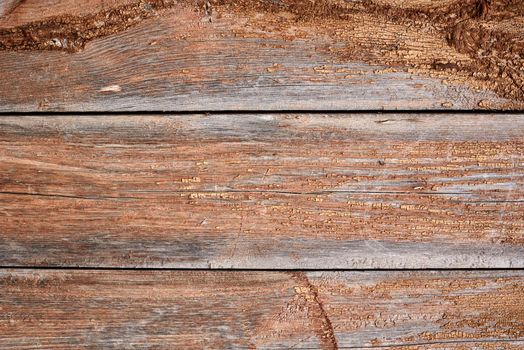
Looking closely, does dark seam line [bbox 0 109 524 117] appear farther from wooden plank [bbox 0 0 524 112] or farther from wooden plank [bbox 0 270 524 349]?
wooden plank [bbox 0 270 524 349]

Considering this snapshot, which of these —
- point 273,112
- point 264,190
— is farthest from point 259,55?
point 264,190

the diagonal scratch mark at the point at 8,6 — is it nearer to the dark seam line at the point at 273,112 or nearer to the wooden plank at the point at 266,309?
the dark seam line at the point at 273,112

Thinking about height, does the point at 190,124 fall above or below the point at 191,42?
below

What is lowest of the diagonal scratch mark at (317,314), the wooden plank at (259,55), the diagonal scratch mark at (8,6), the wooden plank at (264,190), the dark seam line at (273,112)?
the diagonal scratch mark at (317,314)

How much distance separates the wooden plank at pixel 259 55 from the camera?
617 mm

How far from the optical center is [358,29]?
62cm

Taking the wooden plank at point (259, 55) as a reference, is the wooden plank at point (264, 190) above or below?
below

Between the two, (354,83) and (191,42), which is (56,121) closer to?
(191,42)

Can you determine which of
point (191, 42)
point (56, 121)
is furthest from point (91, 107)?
point (191, 42)

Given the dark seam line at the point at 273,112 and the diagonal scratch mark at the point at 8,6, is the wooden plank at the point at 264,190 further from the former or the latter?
the diagonal scratch mark at the point at 8,6

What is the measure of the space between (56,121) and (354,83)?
40cm

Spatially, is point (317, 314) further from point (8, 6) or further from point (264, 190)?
point (8, 6)

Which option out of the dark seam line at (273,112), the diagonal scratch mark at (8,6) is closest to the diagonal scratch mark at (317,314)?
the dark seam line at (273,112)

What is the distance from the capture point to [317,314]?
2.20 ft
